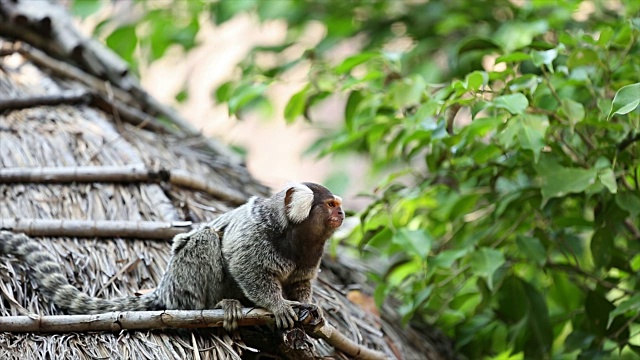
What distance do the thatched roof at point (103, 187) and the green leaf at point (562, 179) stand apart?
3.56 ft

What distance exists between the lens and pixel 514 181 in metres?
4.77

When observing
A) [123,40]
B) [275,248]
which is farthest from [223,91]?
[275,248]

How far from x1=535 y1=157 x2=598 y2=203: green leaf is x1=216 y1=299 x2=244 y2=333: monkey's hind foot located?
143 cm

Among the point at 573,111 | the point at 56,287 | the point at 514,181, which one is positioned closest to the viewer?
the point at 56,287

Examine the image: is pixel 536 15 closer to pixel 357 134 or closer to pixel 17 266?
pixel 357 134

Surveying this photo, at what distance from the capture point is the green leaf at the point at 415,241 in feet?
13.6

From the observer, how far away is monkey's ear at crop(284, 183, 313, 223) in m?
3.29

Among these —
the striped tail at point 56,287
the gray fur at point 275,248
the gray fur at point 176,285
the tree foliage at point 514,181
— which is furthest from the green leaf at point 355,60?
the striped tail at point 56,287

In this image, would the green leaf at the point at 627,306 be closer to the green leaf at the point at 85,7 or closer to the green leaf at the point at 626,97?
the green leaf at the point at 626,97

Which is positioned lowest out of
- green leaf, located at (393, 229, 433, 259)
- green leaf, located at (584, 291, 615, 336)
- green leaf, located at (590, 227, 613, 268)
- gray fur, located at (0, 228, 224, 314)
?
green leaf, located at (584, 291, 615, 336)

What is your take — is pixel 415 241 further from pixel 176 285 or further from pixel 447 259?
pixel 176 285

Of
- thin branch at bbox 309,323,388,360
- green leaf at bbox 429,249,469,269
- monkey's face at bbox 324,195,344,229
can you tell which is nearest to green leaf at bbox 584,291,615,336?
green leaf at bbox 429,249,469,269

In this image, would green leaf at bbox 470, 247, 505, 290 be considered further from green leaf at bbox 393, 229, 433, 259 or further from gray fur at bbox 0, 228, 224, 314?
gray fur at bbox 0, 228, 224, 314

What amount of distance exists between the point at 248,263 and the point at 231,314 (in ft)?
0.66
